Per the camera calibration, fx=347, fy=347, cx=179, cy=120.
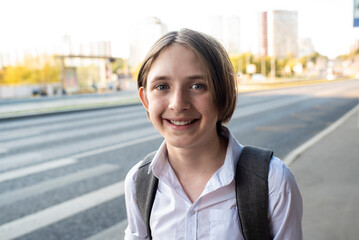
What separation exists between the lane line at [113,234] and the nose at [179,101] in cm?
264

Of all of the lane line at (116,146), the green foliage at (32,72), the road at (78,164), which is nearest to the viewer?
the road at (78,164)

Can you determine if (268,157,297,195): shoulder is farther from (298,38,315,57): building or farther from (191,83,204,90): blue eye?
(298,38,315,57): building

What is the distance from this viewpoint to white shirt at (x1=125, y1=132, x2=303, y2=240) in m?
1.21

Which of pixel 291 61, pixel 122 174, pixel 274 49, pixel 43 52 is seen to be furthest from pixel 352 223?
pixel 291 61

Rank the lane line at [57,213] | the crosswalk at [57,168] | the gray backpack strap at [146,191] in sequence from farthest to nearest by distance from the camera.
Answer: the crosswalk at [57,168] → the lane line at [57,213] → the gray backpack strap at [146,191]

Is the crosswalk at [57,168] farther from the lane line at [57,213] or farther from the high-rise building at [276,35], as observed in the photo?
the high-rise building at [276,35]

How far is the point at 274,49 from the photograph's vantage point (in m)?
62.5

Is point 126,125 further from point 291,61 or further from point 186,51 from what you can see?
point 291,61

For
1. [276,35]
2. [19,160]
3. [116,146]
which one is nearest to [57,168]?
[19,160]

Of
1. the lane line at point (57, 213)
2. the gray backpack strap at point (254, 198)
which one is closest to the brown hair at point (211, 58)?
the gray backpack strap at point (254, 198)

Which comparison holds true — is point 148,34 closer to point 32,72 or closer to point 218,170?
point 218,170

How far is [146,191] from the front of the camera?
138 centimetres

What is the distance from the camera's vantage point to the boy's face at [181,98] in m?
1.23

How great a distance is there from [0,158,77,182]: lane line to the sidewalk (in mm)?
4070
